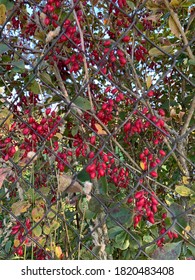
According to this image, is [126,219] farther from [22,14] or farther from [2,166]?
[22,14]

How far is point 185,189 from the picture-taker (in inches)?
40.8

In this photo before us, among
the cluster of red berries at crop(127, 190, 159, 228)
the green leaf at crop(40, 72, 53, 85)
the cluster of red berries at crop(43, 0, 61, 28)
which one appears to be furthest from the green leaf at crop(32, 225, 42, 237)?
the cluster of red berries at crop(43, 0, 61, 28)

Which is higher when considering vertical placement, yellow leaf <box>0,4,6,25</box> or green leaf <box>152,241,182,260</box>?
→ yellow leaf <box>0,4,6,25</box>

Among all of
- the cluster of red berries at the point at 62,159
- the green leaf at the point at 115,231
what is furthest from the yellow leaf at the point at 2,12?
the green leaf at the point at 115,231

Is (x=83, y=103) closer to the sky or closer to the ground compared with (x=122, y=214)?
closer to the sky

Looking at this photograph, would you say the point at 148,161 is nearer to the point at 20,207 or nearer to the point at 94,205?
the point at 94,205

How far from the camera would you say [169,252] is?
1.01 m

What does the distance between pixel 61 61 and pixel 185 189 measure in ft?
1.98

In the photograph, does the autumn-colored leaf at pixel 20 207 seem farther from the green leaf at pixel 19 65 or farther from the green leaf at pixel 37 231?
the green leaf at pixel 19 65

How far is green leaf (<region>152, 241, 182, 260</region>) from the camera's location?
3.30 ft

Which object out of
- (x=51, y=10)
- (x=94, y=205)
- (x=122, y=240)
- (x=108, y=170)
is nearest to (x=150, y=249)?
(x=122, y=240)

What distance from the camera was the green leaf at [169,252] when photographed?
101cm

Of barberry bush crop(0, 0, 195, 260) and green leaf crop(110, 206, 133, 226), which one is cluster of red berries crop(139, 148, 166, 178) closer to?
barberry bush crop(0, 0, 195, 260)
